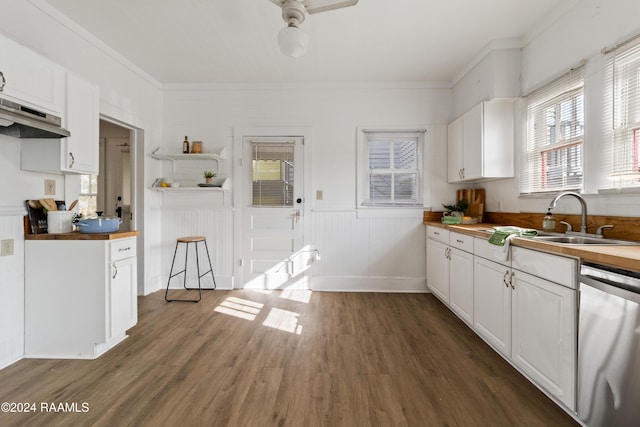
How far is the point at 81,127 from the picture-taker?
242cm

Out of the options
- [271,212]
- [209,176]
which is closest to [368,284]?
[271,212]

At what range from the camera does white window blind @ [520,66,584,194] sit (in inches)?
91.7

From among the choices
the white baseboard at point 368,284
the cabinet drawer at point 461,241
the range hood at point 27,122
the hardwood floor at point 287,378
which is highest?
the range hood at point 27,122

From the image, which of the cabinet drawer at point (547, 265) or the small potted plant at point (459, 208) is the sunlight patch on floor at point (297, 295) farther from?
the cabinet drawer at point (547, 265)

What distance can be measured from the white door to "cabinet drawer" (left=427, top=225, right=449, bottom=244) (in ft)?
5.28

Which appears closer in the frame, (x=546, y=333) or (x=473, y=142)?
(x=546, y=333)

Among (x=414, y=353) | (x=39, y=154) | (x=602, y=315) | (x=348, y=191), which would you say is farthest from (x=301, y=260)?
(x=602, y=315)

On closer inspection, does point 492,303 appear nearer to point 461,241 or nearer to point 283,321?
point 461,241

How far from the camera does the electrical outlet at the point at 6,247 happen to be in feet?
6.93

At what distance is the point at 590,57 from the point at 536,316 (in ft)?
6.35

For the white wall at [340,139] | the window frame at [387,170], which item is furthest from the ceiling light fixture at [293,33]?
the window frame at [387,170]

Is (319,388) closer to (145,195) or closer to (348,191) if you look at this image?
(348,191)

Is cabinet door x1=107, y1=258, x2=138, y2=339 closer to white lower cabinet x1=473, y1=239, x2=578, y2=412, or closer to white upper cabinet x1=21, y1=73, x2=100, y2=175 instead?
white upper cabinet x1=21, y1=73, x2=100, y2=175

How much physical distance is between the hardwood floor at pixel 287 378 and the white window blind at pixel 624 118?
4.90ft
